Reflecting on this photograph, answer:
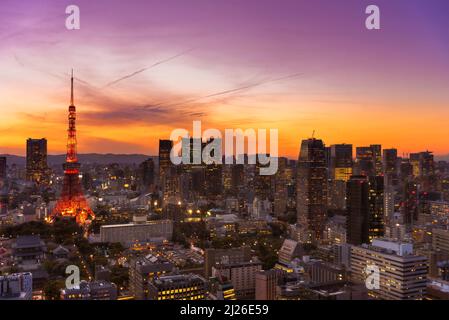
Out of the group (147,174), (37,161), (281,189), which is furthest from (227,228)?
(37,161)

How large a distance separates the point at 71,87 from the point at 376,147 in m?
11.7

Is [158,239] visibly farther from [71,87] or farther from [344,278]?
[344,278]

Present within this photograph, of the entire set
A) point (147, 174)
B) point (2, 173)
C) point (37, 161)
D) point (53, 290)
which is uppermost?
point (37, 161)

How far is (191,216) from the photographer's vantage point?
43.5 feet

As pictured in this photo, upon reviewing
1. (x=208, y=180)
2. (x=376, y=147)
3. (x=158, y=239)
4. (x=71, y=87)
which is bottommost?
(x=158, y=239)

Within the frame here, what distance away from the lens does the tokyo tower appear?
11922mm

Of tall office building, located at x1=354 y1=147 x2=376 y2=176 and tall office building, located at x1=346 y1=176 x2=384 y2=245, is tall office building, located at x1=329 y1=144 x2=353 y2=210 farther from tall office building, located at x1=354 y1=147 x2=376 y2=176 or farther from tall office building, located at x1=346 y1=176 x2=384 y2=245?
tall office building, located at x1=346 y1=176 x2=384 y2=245

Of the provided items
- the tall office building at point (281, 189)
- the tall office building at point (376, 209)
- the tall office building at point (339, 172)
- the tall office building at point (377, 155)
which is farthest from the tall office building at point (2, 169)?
the tall office building at point (377, 155)

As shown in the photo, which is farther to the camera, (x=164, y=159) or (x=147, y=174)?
(x=147, y=174)

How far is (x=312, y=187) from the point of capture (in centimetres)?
1358

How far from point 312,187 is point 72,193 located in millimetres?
7101

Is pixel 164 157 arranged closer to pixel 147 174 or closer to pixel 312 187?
pixel 147 174

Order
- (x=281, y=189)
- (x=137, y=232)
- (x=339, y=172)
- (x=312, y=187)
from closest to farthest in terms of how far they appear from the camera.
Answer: (x=137, y=232) < (x=312, y=187) < (x=281, y=189) < (x=339, y=172)
